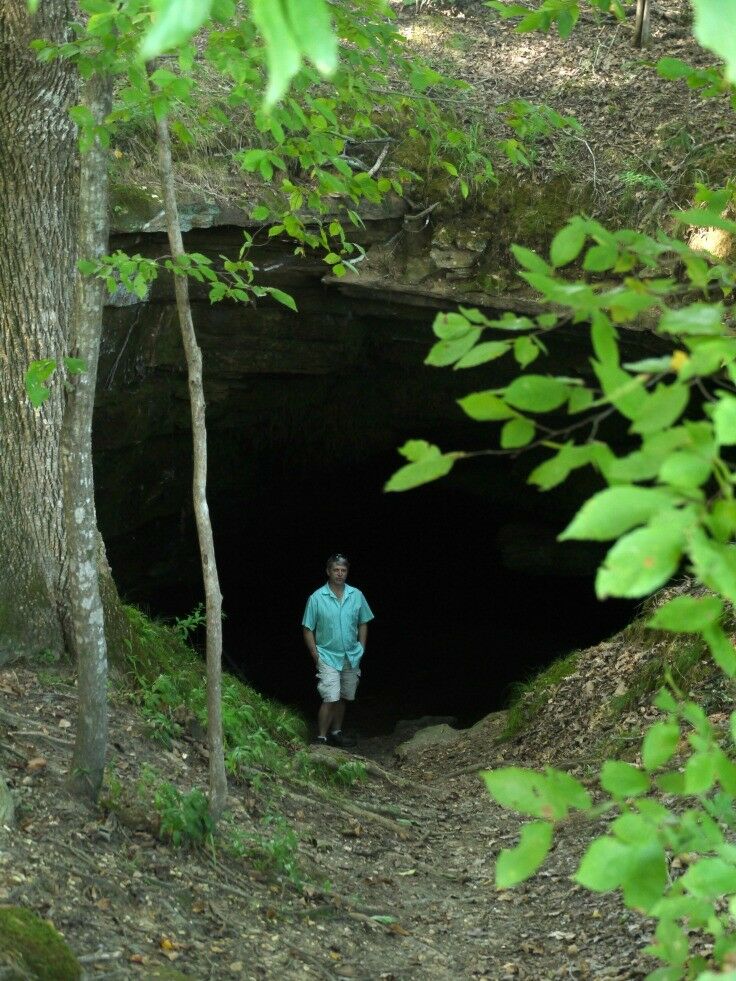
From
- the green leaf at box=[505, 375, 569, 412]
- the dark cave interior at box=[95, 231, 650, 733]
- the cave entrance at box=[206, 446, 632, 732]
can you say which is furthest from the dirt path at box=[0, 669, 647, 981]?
the cave entrance at box=[206, 446, 632, 732]

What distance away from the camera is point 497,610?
51.2 ft

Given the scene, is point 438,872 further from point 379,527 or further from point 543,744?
point 379,527

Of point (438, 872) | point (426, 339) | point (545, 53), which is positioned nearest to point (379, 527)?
point (426, 339)

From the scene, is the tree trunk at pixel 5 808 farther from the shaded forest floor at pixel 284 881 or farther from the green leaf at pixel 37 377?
the green leaf at pixel 37 377

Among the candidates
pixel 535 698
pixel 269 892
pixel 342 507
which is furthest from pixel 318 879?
pixel 342 507

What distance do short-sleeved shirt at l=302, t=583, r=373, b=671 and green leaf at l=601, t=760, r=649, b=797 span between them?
Result: 700 centimetres

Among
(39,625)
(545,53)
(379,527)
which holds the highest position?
(545,53)

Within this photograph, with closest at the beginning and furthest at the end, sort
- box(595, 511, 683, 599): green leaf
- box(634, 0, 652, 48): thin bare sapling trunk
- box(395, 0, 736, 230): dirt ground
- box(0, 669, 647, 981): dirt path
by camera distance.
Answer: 1. box(595, 511, 683, 599): green leaf
2. box(0, 669, 647, 981): dirt path
3. box(395, 0, 736, 230): dirt ground
4. box(634, 0, 652, 48): thin bare sapling trunk

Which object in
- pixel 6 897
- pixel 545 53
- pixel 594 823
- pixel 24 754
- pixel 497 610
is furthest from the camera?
pixel 497 610

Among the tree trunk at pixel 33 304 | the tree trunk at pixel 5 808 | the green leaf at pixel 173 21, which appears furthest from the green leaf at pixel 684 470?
the tree trunk at pixel 33 304

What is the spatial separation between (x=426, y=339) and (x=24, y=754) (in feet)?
22.7

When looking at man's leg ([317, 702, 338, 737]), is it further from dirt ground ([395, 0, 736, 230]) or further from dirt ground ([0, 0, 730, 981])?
dirt ground ([395, 0, 736, 230])

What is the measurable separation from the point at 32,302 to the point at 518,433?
15.0 ft

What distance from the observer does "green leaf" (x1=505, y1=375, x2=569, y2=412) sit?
1.32 m
